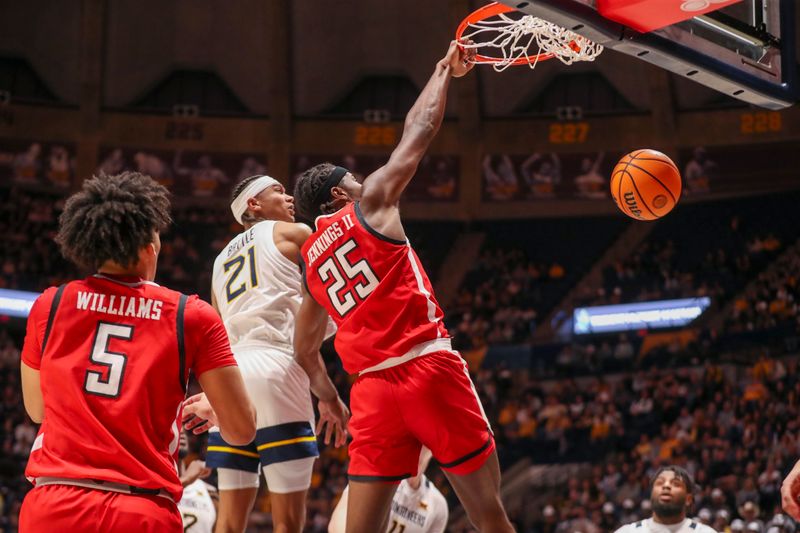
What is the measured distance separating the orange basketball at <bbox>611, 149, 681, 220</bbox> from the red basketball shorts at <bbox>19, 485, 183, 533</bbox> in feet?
14.7

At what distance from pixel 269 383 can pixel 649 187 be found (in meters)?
3.09

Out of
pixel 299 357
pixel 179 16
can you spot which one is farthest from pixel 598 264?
pixel 299 357

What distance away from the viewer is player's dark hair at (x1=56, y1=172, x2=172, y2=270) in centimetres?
316

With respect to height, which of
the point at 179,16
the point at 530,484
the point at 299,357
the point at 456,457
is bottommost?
the point at 530,484

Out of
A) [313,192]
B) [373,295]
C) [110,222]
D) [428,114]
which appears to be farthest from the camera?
[313,192]

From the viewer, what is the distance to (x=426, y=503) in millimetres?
7113

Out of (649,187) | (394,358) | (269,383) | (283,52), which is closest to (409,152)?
(394,358)

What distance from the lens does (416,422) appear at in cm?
428

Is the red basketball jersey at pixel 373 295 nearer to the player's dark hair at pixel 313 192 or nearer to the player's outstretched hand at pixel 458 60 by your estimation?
the player's dark hair at pixel 313 192

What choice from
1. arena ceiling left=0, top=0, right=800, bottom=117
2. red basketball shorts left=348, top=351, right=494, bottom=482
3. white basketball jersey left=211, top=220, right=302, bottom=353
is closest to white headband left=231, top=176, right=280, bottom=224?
white basketball jersey left=211, top=220, right=302, bottom=353

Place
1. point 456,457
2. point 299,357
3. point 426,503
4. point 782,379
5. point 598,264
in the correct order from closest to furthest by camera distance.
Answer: point 456,457 → point 299,357 → point 426,503 → point 782,379 → point 598,264

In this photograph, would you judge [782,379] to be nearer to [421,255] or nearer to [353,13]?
[421,255]

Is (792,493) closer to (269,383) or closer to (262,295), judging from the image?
(269,383)

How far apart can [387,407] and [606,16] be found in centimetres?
197
